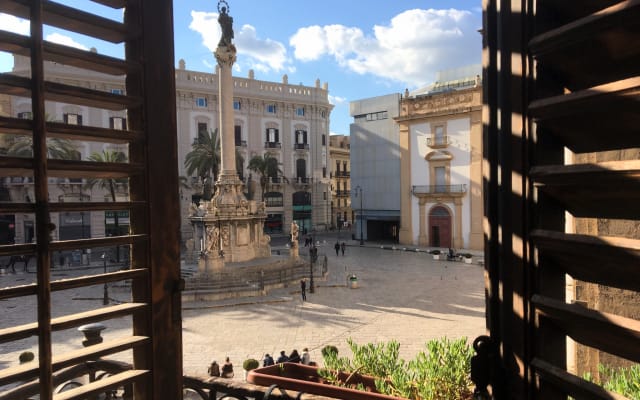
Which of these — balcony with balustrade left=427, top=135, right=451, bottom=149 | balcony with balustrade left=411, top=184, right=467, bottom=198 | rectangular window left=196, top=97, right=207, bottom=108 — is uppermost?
rectangular window left=196, top=97, right=207, bottom=108

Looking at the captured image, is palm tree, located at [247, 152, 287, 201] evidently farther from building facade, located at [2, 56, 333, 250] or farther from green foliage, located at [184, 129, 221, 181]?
green foliage, located at [184, 129, 221, 181]

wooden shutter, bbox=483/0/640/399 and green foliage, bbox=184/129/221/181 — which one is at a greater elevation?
green foliage, bbox=184/129/221/181

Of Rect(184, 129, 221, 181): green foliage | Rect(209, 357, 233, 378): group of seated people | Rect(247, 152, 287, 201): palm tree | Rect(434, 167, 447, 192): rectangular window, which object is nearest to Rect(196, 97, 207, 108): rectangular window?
Rect(247, 152, 287, 201): palm tree

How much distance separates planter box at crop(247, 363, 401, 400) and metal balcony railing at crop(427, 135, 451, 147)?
99.5 ft

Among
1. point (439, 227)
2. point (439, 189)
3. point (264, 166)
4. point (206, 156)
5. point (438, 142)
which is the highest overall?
point (438, 142)

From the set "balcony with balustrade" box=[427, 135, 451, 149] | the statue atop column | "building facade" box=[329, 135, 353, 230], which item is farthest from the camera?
"building facade" box=[329, 135, 353, 230]

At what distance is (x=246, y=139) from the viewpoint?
44.8 m

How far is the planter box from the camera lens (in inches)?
157

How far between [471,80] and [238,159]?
2195 centimetres

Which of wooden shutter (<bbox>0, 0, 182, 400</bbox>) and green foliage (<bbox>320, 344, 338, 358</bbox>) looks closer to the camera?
wooden shutter (<bbox>0, 0, 182, 400</bbox>)

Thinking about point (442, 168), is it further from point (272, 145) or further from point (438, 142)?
point (272, 145)

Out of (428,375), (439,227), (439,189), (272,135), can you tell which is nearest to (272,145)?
(272,135)

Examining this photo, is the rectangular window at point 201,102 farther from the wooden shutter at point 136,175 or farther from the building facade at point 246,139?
the wooden shutter at point 136,175

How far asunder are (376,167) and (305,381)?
121ft
